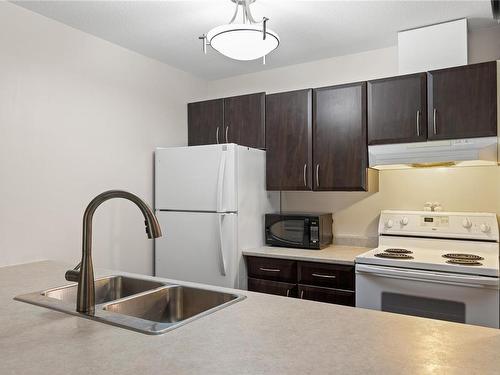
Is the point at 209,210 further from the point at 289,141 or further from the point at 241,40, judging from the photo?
the point at 241,40

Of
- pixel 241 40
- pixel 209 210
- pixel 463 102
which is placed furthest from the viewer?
pixel 209 210

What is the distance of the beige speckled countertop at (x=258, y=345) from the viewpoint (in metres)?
0.88

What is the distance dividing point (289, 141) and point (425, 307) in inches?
61.0

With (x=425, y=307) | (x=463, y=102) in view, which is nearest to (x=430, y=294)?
(x=425, y=307)

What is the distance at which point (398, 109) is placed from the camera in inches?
105

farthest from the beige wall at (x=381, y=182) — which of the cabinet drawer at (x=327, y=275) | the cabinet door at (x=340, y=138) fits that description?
the cabinet drawer at (x=327, y=275)

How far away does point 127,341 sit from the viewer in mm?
1044

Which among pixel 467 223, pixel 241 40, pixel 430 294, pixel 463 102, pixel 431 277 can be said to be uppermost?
pixel 241 40

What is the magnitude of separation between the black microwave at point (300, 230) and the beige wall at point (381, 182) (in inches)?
7.8

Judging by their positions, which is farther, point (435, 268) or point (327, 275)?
point (327, 275)

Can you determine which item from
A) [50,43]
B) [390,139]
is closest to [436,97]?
[390,139]

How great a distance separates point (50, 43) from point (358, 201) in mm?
2549

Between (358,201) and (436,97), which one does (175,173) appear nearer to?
(358,201)

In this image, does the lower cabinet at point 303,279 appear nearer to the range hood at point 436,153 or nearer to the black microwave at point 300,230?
the black microwave at point 300,230
